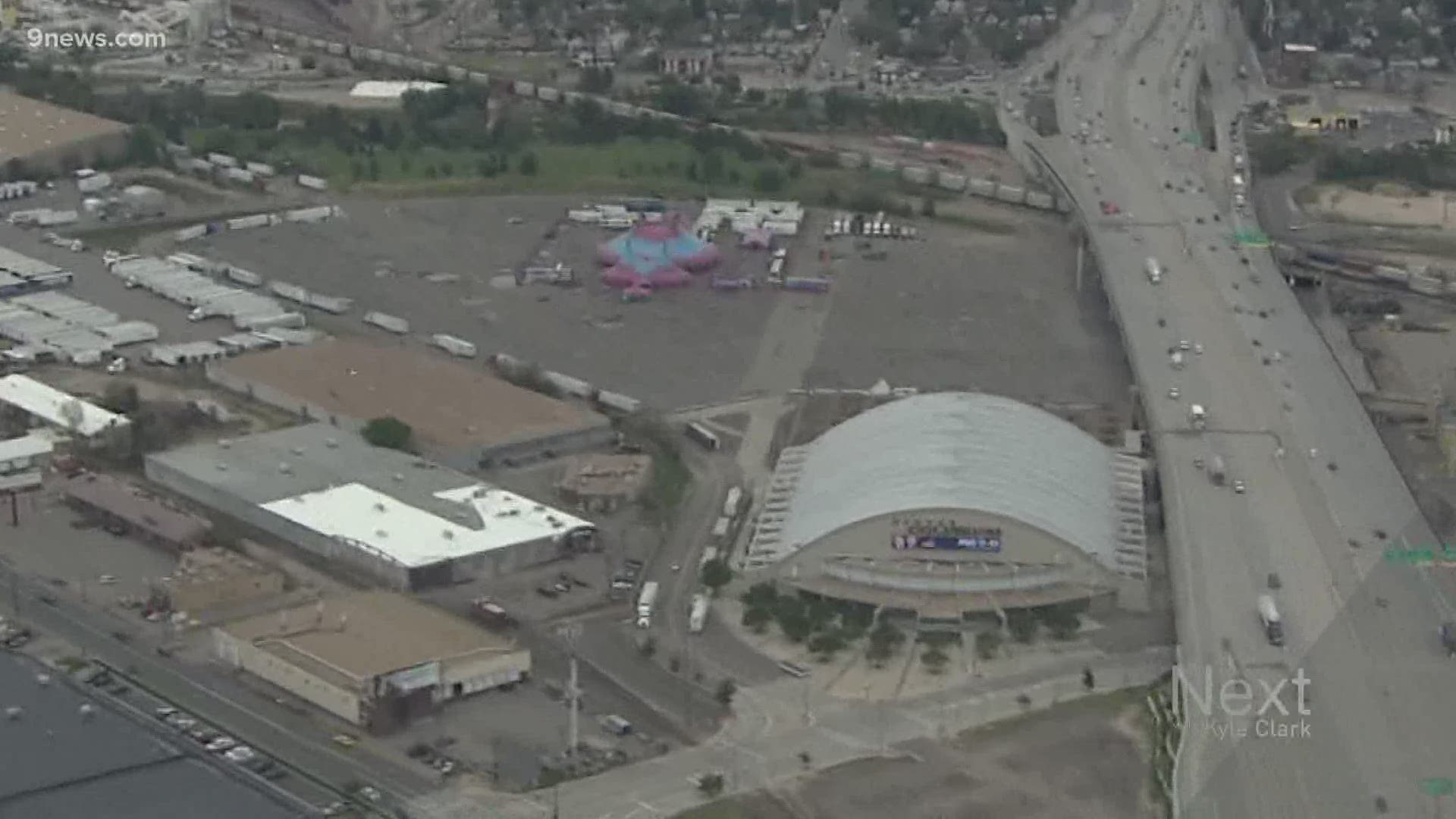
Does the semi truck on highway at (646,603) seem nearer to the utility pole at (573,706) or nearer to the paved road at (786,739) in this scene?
the utility pole at (573,706)

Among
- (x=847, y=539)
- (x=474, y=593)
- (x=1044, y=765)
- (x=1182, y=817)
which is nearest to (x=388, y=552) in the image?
(x=474, y=593)

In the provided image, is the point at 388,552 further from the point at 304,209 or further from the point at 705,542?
the point at 304,209

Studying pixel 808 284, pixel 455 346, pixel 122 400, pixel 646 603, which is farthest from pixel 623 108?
pixel 646 603

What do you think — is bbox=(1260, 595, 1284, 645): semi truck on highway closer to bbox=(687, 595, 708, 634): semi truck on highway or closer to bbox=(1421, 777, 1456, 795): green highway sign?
bbox=(1421, 777, 1456, 795): green highway sign

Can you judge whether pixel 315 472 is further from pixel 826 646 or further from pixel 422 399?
pixel 826 646

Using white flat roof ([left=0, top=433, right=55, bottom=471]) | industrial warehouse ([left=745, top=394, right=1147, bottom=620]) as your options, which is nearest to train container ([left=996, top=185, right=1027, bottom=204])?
industrial warehouse ([left=745, top=394, right=1147, bottom=620])
